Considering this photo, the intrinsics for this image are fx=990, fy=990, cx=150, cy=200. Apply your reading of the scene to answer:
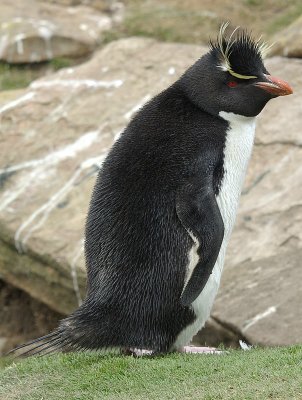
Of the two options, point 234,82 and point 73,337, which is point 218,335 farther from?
point 234,82

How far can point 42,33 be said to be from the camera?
982 cm

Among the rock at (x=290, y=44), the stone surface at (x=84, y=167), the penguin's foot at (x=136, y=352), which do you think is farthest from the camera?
the rock at (x=290, y=44)

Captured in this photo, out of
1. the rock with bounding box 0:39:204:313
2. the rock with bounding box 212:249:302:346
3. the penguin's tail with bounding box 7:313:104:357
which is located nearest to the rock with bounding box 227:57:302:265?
the rock with bounding box 212:249:302:346

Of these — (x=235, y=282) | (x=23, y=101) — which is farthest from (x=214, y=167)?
(x=23, y=101)

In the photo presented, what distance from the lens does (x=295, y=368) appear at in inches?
150

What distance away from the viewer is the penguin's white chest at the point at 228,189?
14.6 feet

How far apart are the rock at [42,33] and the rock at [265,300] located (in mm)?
4579

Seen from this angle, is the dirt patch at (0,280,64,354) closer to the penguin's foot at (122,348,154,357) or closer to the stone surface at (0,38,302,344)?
the stone surface at (0,38,302,344)

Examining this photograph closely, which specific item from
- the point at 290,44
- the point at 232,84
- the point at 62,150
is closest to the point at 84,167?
the point at 62,150

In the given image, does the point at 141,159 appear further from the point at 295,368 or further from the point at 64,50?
the point at 64,50

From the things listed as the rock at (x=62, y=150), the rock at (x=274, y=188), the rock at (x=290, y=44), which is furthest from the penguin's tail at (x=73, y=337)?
the rock at (x=290, y=44)

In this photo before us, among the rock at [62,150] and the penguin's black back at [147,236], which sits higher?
the penguin's black back at [147,236]

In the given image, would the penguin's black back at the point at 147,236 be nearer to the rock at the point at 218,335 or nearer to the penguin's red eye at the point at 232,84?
the penguin's red eye at the point at 232,84

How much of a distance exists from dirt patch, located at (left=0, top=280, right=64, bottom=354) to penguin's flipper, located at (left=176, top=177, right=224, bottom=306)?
3.18 metres
